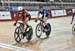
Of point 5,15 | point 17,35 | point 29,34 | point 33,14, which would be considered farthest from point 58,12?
point 17,35

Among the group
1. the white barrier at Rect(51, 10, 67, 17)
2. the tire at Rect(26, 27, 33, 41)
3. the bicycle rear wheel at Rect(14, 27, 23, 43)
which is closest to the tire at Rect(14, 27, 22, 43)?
the bicycle rear wheel at Rect(14, 27, 23, 43)

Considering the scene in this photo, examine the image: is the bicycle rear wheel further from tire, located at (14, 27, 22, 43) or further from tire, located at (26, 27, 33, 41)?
tire, located at (26, 27, 33, 41)

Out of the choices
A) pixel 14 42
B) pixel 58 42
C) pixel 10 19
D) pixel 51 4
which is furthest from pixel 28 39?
pixel 51 4

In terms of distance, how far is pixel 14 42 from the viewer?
46.4 feet

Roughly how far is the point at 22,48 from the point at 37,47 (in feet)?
2.87

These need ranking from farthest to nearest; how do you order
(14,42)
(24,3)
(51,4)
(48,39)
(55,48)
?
(51,4), (24,3), (48,39), (14,42), (55,48)

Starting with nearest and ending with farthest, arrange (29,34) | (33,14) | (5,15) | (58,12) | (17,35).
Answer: (17,35)
(29,34)
(5,15)
(33,14)
(58,12)

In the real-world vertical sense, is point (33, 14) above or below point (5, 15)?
below

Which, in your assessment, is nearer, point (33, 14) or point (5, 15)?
point (5, 15)

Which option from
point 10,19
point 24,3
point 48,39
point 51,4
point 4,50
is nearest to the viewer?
point 4,50

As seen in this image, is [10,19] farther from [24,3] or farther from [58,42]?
[58,42]

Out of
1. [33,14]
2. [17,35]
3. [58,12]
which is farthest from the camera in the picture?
[58,12]

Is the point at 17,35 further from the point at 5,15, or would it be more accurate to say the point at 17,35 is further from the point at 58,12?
the point at 58,12

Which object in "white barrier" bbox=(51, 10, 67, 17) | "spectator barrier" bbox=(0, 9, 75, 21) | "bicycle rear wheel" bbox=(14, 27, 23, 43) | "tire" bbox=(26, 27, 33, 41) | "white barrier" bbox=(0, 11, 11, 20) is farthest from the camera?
"white barrier" bbox=(51, 10, 67, 17)
